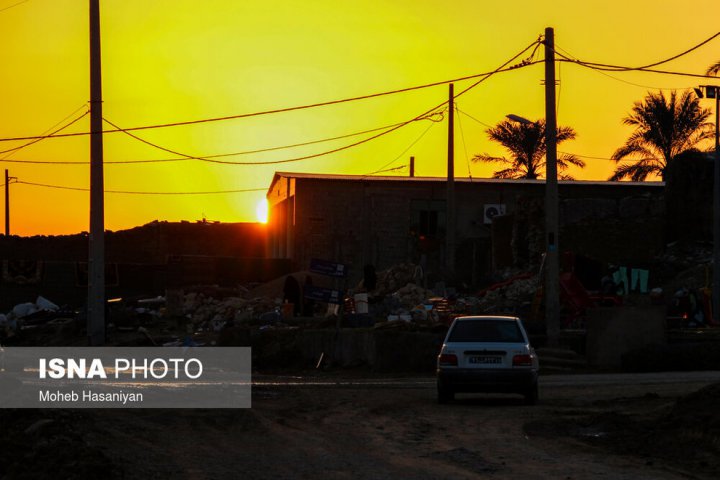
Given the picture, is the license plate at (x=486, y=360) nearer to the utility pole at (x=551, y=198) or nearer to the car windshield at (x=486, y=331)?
the car windshield at (x=486, y=331)

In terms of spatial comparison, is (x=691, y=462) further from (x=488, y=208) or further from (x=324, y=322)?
(x=488, y=208)

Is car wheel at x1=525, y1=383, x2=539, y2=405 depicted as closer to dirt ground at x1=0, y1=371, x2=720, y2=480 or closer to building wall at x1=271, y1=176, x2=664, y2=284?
dirt ground at x1=0, y1=371, x2=720, y2=480

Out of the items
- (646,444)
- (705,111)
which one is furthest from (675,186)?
(646,444)

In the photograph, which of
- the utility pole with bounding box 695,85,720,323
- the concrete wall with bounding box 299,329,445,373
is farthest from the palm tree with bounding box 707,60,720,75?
the concrete wall with bounding box 299,329,445,373

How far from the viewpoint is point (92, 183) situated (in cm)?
3419

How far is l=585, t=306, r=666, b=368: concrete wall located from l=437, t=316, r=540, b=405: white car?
1173 centimetres

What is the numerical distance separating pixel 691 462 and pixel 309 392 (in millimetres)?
10663

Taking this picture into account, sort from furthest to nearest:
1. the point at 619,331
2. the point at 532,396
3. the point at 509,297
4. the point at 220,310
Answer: the point at 220,310 → the point at 509,297 → the point at 619,331 → the point at 532,396

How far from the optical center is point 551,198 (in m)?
33.1

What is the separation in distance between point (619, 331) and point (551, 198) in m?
4.00

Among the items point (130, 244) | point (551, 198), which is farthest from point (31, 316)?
point (130, 244)

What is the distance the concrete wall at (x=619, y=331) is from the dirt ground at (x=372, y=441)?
11173 mm

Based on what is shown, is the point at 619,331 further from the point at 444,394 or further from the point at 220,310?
the point at 220,310

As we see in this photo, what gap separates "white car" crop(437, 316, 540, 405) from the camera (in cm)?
2155
